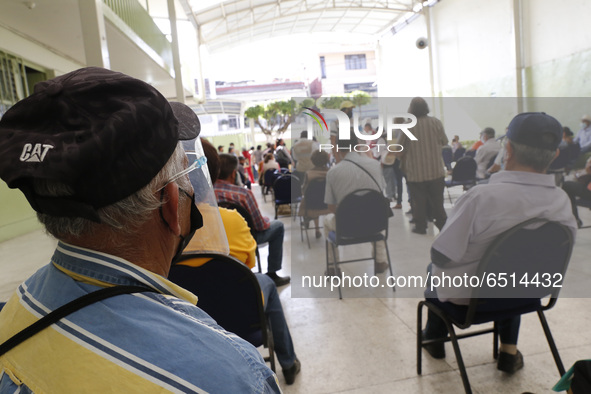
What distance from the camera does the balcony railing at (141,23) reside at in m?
5.15

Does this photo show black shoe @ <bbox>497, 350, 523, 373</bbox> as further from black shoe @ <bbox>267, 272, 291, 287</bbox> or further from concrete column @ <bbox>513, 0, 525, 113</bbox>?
concrete column @ <bbox>513, 0, 525, 113</bbox>

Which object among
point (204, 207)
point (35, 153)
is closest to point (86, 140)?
point (35, 153)

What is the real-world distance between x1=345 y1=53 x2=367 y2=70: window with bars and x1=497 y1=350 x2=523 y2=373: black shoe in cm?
3225

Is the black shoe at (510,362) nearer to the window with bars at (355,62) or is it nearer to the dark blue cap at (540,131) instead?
the dark blue cap at (540,131)

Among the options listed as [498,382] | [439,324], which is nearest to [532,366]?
[498,382]

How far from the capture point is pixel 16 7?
4.59 metres

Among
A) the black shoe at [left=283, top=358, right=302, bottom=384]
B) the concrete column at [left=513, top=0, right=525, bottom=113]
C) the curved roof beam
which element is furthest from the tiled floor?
the curved roof beam

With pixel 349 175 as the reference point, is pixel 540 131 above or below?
above

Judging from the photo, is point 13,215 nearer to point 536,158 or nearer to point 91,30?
point 91,30

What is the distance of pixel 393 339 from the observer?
2.60 metres

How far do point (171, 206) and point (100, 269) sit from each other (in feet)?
0.49

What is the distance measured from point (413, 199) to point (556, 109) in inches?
297

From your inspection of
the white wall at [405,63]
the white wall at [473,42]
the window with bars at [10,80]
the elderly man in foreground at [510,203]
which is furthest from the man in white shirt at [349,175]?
the white wall at [405,63]

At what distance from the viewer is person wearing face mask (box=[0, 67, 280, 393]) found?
1.78ft
